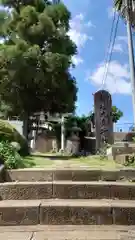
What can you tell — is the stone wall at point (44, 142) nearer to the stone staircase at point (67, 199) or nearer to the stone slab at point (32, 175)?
the stone slab at point (32, 175)

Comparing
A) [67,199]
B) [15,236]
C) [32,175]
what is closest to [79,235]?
[15,236]

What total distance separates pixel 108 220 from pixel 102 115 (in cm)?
820

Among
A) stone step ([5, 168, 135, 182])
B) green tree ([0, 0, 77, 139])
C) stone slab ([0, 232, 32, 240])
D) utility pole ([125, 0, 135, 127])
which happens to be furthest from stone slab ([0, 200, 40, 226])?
green tree ([0, 0, 77, 139])

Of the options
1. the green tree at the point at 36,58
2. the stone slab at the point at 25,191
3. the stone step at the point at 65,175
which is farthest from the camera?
the green tree at the point at 36,58

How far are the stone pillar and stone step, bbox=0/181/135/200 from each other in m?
7.24

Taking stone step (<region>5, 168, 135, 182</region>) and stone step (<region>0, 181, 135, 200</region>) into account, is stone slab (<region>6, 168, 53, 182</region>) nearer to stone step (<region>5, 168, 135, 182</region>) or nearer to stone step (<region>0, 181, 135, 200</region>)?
stone step (<region>5, 168, 135, 182</region>)

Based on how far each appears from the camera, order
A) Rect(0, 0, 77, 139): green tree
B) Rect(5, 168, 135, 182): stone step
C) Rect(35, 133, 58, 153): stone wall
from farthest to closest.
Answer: Rect(35, 133, 58, 153): stone wall
Rect(0, 0, 77, 139): green tree
Rect(5, 168, 135, 182): stone step

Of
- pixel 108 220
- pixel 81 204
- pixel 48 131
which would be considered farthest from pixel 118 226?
pixel 48 131

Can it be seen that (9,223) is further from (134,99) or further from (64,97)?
(64,97)

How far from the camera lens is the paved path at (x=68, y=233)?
9.17 ft

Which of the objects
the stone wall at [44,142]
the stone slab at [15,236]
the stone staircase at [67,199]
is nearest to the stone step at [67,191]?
the stone staircase at [67,199]

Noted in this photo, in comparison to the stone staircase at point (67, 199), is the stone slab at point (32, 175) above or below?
above

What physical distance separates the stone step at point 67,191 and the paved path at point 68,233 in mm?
670

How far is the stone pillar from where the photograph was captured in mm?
11180
